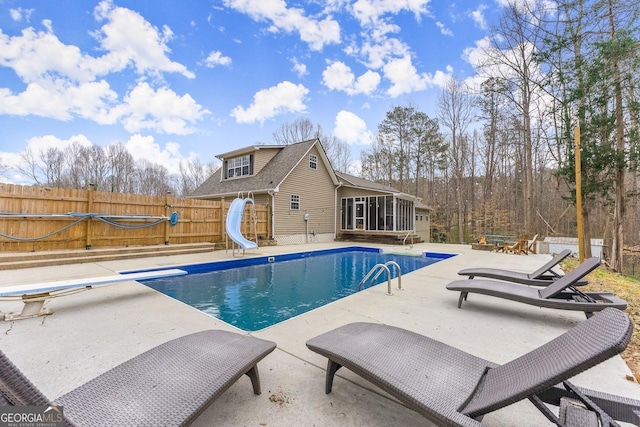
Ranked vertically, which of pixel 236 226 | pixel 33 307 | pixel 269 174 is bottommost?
pixel 33 307

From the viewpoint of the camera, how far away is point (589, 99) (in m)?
8.79

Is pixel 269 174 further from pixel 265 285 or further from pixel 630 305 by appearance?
pixel 630 305

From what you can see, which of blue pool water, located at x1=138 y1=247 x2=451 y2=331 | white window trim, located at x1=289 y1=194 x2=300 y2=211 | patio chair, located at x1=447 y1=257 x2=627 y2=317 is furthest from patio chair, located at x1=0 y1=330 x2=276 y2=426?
white window trim, located at x1=289 y1=194 x2=300 y2=211

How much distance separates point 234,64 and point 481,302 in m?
15.5

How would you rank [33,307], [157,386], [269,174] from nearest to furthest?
[157,386]
[33,307]
[269,174]

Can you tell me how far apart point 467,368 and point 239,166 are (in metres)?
16.4

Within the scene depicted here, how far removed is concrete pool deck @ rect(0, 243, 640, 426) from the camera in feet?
6.31

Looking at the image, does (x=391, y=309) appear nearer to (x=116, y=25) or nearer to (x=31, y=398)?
(x=31, y=398)

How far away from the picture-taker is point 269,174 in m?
15.0

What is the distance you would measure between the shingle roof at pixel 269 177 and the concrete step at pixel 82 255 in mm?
5146

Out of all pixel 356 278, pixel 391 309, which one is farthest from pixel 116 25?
pixel 391 309

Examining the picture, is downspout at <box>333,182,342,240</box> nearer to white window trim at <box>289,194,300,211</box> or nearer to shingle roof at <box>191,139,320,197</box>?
white window trim at <box>289,194,300,211</box>

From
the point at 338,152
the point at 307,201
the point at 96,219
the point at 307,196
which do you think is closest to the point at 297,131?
the point at 338,152

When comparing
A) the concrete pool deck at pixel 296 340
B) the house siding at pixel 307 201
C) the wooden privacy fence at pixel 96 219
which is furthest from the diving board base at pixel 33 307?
the house siding at pixel 307 201
